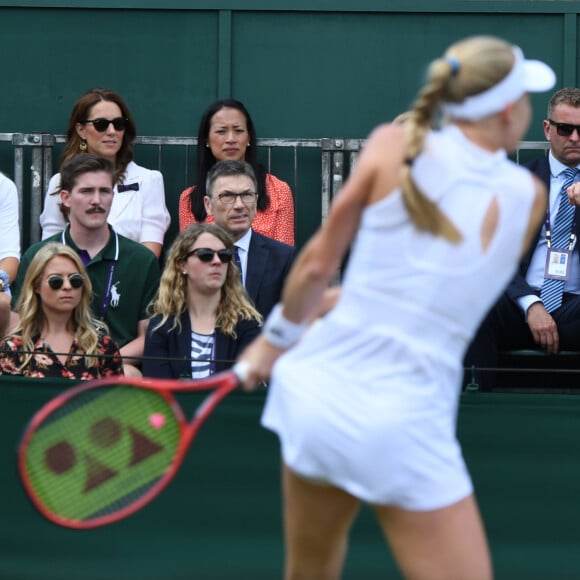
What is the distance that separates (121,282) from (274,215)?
1.06 m

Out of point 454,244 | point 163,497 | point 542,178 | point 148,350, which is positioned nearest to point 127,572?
point 163,497

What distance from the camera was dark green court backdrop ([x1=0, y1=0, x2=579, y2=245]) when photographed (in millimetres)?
8430

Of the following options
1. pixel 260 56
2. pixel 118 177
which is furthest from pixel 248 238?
pixel 260 56

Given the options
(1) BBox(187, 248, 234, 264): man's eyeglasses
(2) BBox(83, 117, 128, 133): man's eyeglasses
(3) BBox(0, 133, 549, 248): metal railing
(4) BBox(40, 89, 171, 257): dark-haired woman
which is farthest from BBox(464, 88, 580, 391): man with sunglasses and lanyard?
(2) BBox(83, 117, 128, 133): man's eyeglasses

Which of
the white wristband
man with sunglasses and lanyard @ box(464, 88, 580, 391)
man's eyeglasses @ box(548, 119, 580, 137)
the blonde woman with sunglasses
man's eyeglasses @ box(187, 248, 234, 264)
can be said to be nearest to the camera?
the white wristband

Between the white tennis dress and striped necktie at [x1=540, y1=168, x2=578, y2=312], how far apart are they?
Answer: 3361 mm

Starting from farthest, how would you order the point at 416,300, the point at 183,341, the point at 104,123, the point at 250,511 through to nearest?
the point at 104,123 < the point at 183,341 < the point at 250,511 < the point at 416,300

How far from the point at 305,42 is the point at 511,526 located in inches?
159

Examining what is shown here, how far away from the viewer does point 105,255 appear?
686cm

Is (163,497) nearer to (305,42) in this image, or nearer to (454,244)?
(454,244)

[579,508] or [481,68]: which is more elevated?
[481,68]

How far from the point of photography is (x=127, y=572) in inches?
209

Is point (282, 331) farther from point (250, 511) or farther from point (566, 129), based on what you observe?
point (566, 129)

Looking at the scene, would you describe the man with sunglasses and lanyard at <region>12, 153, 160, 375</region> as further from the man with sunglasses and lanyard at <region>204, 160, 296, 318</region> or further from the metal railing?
the metal railing
